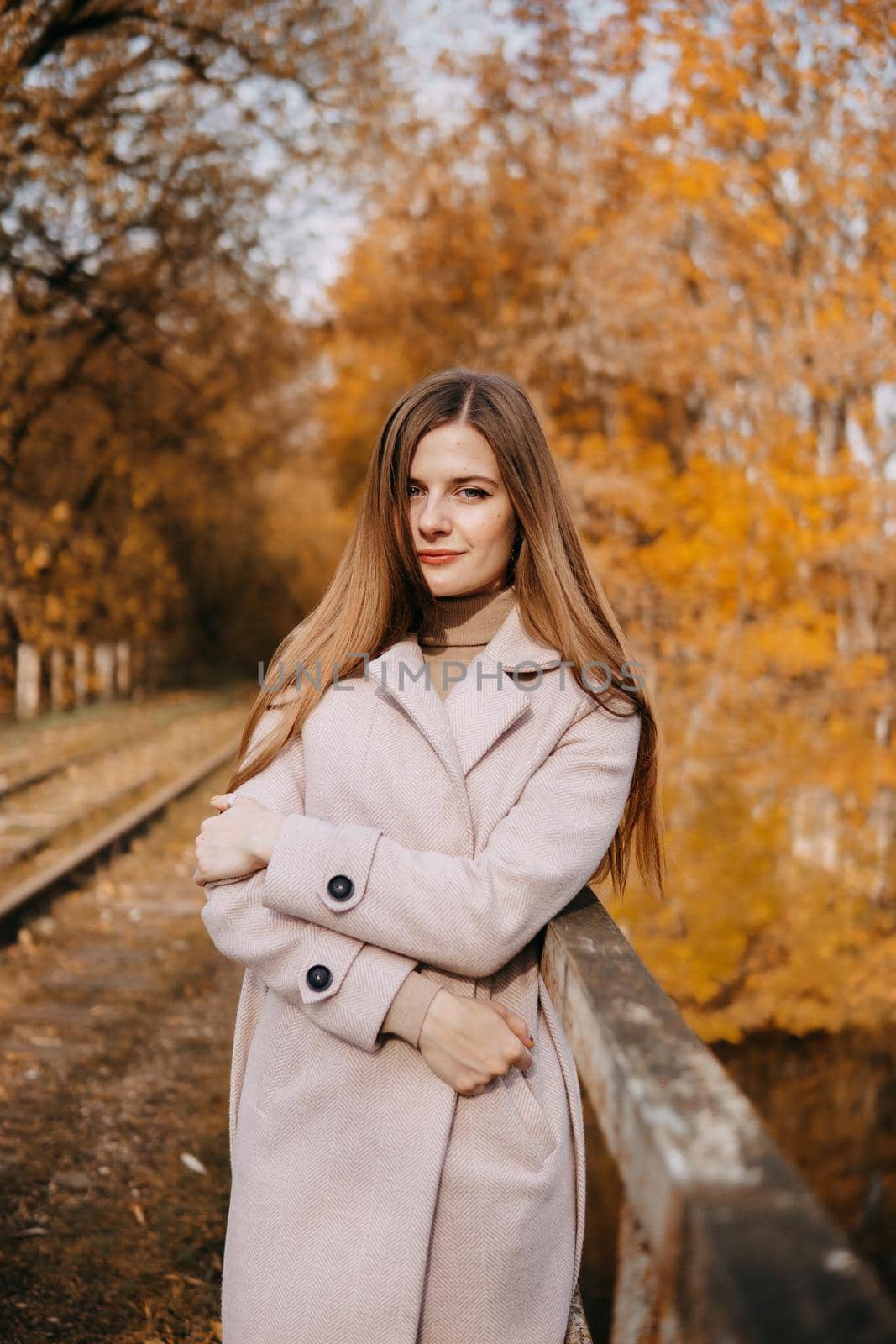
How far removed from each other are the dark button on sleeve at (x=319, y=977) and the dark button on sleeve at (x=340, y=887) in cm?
12

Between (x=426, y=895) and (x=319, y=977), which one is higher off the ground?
(x=426, y=895)

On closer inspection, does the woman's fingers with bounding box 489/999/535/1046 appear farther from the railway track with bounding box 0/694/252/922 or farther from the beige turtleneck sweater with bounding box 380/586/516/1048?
the railway track with bounding box 0/694/252/922

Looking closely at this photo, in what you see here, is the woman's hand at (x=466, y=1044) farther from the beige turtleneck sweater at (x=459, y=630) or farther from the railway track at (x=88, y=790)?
the railway track at (x=88, y=790)

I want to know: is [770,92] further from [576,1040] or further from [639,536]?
[576,1040]

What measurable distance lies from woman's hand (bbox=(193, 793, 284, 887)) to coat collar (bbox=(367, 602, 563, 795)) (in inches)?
12.2

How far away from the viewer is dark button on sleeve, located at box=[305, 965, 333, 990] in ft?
5.89

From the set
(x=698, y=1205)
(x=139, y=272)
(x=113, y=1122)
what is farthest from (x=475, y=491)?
(x=139, y=272)

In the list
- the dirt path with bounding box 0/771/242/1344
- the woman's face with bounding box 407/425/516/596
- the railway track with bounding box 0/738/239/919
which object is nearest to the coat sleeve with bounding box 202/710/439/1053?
the woman's face with bounding box 407/425/516/596

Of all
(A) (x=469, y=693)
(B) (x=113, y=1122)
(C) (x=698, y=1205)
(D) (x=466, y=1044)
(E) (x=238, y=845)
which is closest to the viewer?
(C) (x=698, y=1205)

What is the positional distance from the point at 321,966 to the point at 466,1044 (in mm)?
262

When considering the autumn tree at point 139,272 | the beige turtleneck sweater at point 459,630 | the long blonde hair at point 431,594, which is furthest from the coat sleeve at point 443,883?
the autumn tree at point 139,272

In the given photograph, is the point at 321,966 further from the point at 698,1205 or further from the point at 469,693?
the point at 698,1205

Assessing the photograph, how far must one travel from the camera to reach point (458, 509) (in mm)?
2176

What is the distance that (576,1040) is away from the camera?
161 centimetres
